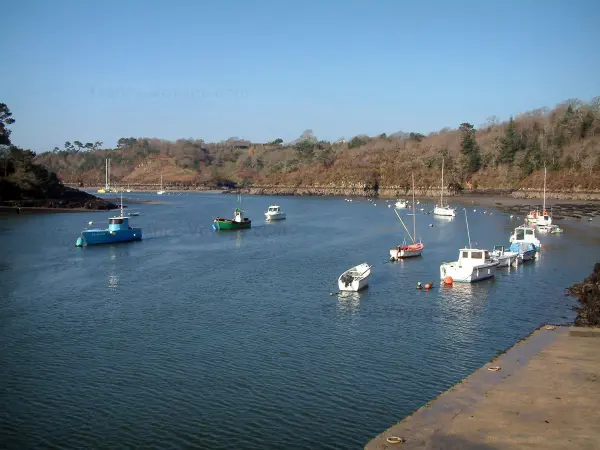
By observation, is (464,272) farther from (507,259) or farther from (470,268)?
(507,259)

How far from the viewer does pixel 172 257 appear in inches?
2042

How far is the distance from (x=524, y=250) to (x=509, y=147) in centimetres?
11391

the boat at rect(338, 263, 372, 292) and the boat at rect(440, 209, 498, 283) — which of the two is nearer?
the boat at rect(338, 263, 372, 292)

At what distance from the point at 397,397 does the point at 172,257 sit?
114ft

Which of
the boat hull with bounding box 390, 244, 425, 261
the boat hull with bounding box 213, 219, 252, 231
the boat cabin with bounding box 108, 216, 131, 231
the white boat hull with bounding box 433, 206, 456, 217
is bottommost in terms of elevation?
the boat hull with bounding box 390, 244, 425, 261

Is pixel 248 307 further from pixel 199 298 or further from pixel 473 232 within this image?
pixel 473 232

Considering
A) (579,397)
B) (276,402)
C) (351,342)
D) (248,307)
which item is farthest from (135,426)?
(248,307)

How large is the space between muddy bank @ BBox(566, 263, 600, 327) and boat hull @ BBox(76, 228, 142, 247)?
1613 inches

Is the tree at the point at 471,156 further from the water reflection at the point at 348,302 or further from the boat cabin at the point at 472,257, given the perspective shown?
the water reflection at the point at 348,302

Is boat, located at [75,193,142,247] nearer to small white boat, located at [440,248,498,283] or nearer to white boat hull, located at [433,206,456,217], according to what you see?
small white boat, located at [440,248,498,283]

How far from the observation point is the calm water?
1827cm

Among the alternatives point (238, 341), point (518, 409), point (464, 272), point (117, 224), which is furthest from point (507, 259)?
point (117, 224)

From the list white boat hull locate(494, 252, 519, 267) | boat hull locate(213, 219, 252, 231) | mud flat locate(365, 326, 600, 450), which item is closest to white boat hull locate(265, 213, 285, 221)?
boat hull locate(213, 219, 252, 231)

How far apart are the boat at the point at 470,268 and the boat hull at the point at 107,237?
111 feet
